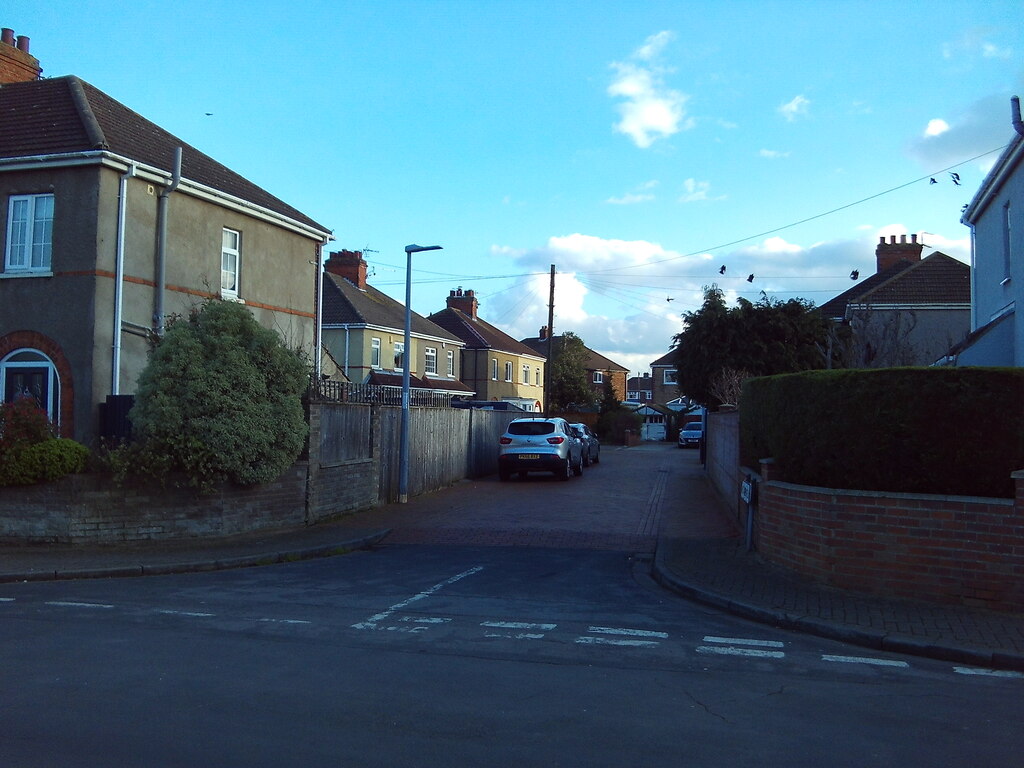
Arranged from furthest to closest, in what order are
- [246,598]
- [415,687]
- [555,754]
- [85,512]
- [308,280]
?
[308,280] < [85,512] < [246,598] < [415,687] < [555,754]

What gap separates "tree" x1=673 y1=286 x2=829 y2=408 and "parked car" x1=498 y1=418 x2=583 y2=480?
7439 mm

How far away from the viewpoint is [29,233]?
16703 mm

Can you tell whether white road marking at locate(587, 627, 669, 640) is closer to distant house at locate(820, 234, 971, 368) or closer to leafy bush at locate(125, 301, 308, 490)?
leafy bush at locate(125, 301, 308, 490)

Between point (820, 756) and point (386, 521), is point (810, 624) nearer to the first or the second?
point (820, 756)

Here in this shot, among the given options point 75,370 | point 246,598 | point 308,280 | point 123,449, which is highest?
point 308,280

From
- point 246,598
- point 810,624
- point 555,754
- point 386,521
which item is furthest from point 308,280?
point 555,754

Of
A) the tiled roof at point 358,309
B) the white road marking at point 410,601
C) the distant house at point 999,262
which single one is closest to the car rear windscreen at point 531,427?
the distant house at point 999,262

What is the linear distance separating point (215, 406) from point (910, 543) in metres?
9.42

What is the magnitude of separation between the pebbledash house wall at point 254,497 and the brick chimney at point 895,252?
76.2 feet

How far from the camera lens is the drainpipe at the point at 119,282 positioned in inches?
647

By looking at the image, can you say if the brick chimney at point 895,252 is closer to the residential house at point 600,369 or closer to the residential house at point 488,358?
the residential house at point 488,358

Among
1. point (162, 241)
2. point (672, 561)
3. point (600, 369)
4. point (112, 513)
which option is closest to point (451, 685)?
point (672, 561)

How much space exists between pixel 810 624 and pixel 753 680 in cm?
194

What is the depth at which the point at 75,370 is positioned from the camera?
16.2 m
